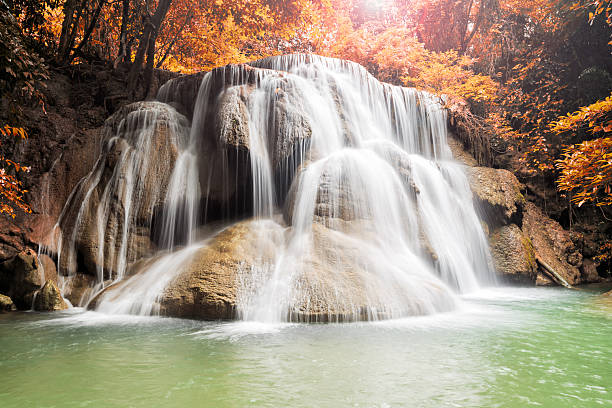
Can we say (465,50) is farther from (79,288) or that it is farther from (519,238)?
(79,288)

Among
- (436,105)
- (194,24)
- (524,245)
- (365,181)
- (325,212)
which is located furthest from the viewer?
(194,24)

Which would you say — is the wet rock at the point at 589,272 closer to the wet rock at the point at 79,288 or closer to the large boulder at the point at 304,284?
the large boulder at the point at 304,284

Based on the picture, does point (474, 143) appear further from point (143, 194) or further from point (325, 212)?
point (143, 194)

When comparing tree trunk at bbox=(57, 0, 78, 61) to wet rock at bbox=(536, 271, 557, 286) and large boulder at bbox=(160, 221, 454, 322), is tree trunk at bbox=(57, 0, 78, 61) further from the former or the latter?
wet rock at bbox=(536, 271, 557, 286)

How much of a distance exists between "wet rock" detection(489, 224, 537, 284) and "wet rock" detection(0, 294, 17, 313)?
33.5ft

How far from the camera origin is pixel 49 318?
5738 mm

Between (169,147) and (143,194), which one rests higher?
(169,147)

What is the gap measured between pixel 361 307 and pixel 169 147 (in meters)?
5.72

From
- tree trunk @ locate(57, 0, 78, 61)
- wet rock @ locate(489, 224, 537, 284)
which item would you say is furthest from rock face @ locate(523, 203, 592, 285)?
tree trunk @ locate(57, 0, 78, 61)

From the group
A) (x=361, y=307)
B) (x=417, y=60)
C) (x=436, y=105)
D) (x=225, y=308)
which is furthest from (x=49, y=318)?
(x=417, y=60)

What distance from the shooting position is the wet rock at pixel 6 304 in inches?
246

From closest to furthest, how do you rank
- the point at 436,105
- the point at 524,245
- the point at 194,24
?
the point at 524,245 < the point at 436,105 < the point at 194,24

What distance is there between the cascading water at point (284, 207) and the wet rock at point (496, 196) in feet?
1.50

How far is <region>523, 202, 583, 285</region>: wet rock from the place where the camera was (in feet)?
35.8
